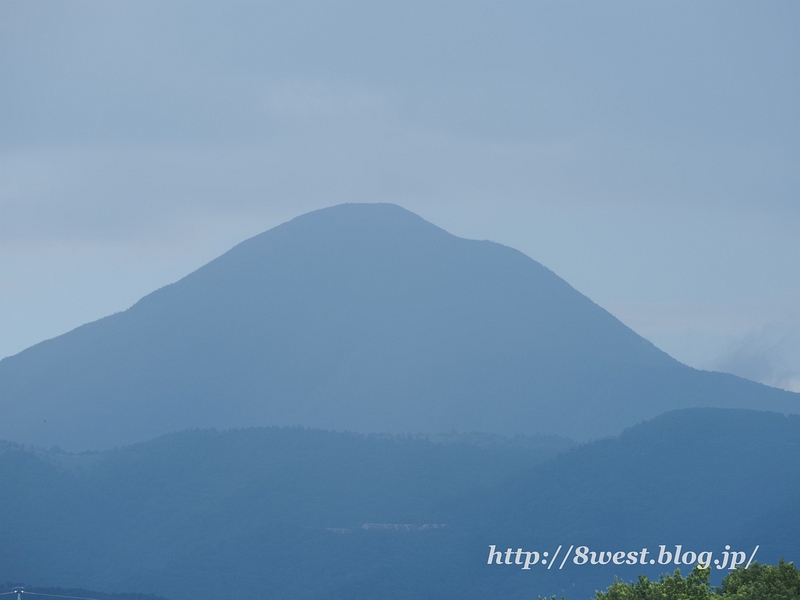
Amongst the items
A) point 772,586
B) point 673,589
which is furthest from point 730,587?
point 673,589

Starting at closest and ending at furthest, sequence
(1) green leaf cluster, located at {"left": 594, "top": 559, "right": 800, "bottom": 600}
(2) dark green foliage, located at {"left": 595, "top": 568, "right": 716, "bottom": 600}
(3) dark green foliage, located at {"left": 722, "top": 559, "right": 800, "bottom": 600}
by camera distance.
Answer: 1. (3) dark green foliage, located at {"left": 722, "top": 559, "right": 800, "bottom": 600}
2. (1) green leaf cluster, located at {"left": 594, "top": 559, "right": 800, "bottom": 600}
3. (2) dark green foliage, located at {"left": 595, "top": 568, "right": 716, "bottom": 600}

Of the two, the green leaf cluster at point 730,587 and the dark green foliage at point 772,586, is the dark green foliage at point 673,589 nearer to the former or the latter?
the green leaf cluster at point 730,587

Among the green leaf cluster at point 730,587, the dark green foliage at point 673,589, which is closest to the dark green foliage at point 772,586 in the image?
the green leaf cluster at point 730,587

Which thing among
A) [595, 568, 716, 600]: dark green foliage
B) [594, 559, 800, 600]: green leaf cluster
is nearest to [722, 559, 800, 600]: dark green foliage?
[594, 559, 800, 600]: green leaf cluster

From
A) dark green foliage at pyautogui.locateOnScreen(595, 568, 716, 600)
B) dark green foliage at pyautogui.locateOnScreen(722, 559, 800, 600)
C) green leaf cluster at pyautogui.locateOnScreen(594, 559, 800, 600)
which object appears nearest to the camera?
dark green foliage at pyautogui.locateOnScreen(722, 559, 800, 600)

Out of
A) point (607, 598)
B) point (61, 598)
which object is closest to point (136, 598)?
point (61, 598)

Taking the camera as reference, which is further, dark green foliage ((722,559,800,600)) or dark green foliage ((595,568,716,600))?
dark green foliage ((595,568,716,600))

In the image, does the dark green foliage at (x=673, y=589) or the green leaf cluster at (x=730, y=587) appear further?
the dark green foliage at (x=673, y=589)

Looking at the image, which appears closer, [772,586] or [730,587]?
[772,586]

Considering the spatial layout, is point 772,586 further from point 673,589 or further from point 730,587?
point 673,589

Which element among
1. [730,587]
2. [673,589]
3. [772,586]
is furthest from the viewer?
[730,587]

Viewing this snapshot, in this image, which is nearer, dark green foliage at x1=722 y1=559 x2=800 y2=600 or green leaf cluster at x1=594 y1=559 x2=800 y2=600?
dark green foliage at x1=722 y1=559 x2=800 y2=600

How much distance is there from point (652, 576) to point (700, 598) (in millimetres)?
159158

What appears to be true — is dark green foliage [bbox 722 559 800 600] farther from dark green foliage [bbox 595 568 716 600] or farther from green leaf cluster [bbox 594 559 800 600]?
dark green foliage [bbox 595 568 716 600]
